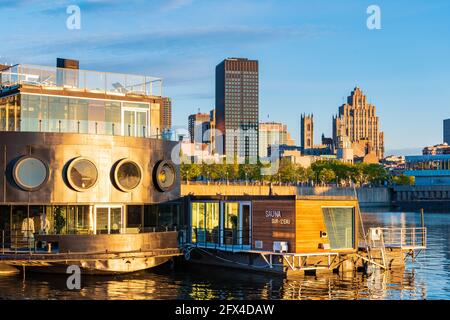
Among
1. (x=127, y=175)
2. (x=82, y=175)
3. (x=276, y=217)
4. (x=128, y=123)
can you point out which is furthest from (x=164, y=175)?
(x=276, y=217)

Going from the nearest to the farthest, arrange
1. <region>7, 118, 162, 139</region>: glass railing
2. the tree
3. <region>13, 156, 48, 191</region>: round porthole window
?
1. <region>13, 156, 48, 191</region>: round porthole window
2. <region>7, 118, 162, 139</region>: glass railing
3. the tree

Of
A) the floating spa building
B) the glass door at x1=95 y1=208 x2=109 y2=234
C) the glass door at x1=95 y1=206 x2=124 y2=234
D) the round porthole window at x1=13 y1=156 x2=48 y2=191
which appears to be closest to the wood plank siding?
the floating spa building

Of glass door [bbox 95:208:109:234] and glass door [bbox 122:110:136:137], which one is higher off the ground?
glass door [bbox 122:110:136:137]

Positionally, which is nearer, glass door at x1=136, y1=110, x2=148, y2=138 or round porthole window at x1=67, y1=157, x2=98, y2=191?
round porthole window at x1=67, y1=157, x2=98, y2=191

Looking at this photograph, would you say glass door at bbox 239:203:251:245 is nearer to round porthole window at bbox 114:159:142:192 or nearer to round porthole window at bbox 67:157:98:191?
round porthole window at bbox 114:159:142:192

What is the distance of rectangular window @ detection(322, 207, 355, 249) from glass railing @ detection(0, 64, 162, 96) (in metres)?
14.3

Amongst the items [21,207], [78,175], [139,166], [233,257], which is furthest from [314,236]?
[21,207]

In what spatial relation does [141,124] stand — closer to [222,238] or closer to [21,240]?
[222,238]

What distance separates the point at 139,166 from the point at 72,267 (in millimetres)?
7224

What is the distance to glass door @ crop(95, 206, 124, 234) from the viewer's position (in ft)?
129

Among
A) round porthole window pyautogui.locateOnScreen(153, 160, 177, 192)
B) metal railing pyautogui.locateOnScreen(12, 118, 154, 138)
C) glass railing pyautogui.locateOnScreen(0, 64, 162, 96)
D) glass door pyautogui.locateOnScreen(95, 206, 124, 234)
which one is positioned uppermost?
glass railing pyautogui.locateOnScreen(0, 64, 162, 96)

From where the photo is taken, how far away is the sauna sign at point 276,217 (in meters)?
38.3

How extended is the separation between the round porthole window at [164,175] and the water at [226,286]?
4851 millimetres

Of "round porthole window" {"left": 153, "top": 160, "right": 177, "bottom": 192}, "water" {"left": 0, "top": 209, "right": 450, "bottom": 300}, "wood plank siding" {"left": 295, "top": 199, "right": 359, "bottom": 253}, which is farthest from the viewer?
"round porthole window" {"left": 153, "top": 160, "right": 177, "bottom": 192}
